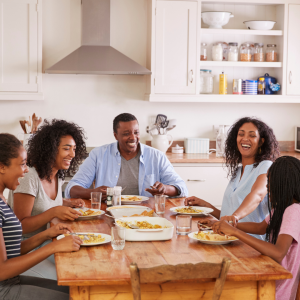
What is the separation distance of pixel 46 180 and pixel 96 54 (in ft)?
6.46

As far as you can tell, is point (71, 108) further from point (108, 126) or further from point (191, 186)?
point (191, 186)

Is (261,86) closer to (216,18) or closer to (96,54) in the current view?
(216,18)

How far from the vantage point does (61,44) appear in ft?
13.7

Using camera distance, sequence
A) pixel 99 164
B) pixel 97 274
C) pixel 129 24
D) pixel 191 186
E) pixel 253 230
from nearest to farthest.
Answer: pixel 97 274, pixel 253 230, pixel 99 164, pixel 191 186, pixel 129 24

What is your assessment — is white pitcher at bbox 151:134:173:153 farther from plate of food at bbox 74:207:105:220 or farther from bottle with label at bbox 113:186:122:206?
plate of food at bbox 74:207:105:220

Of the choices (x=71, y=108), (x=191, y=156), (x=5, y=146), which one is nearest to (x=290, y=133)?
(x=191, y=156)

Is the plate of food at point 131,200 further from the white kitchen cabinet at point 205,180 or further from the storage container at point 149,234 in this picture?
the white kitchen cabinet at point 205,180

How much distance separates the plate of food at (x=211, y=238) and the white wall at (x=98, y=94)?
272cm

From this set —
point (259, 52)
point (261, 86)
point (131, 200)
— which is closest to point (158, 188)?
point (131, 200)

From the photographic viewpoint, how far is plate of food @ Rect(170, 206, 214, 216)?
2174 millimetres

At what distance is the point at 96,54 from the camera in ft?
12.8

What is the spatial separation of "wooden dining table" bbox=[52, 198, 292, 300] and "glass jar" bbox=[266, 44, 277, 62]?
3090 millimetres

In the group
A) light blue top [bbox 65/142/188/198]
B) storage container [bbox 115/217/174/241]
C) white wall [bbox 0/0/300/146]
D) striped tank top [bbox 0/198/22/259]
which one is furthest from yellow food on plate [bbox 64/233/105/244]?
white wall [bbox 0/0/300/146]

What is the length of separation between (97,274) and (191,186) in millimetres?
2656
